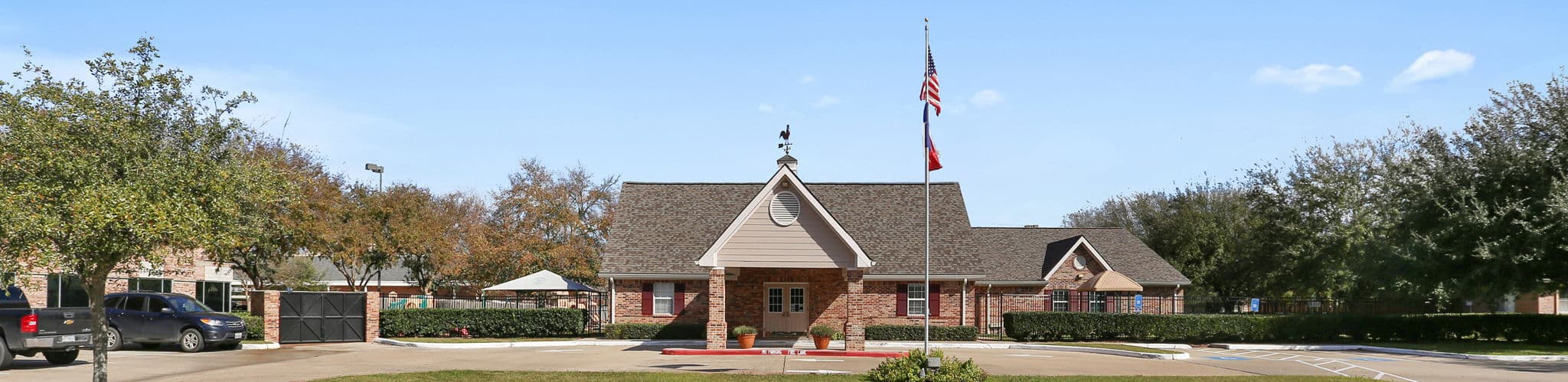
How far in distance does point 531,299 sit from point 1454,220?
2806cm

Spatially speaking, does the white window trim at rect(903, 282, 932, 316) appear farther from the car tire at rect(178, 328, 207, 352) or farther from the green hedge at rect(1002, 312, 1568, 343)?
the car tire at rect(178, 328, 207, 352)

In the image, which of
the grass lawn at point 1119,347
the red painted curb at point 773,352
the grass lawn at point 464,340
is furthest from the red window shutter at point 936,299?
the grass lawn at point 464,340

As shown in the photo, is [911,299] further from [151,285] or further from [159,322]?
[151,285]

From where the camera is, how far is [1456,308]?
4381 cm

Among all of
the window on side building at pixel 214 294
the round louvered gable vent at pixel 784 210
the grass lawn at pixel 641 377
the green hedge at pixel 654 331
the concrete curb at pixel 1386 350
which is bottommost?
the concrete curb at pixel 1386 350

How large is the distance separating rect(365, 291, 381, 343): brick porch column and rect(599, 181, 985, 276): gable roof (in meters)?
6.59

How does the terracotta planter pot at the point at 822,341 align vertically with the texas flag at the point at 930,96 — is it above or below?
below

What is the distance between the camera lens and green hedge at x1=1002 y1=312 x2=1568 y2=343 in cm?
3662

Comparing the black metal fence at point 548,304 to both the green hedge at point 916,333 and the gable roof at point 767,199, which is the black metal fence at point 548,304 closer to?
the gable roof at point 767,199

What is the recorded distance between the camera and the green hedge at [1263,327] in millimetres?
36625

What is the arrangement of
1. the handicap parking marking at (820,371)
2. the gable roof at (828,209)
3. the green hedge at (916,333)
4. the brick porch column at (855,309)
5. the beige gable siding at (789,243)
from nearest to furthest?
the handicap parking marking at (820,371) < the brick porch column at (855,309) < the beige gable siding at (789,243) < the green hedge at (916,333) < the gable roof at (828,209)

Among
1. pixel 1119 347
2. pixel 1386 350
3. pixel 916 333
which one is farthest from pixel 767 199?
pixel 1386 350

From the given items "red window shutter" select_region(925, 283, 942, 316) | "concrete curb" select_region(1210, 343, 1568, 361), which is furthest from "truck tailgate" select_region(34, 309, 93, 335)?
"concrete curb" select_region(1210, 343, 1568, 361)

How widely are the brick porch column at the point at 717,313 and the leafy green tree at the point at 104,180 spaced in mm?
15356
